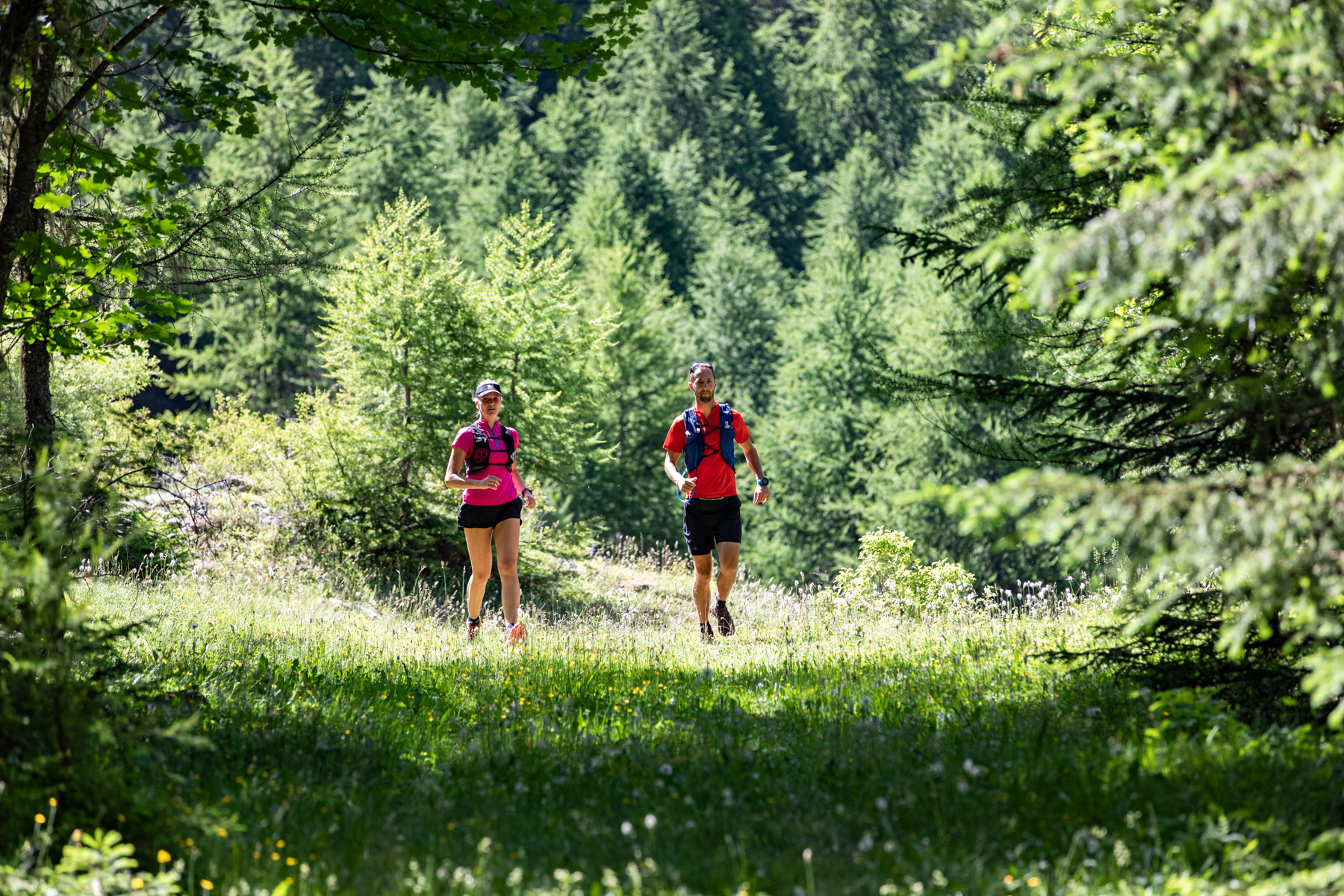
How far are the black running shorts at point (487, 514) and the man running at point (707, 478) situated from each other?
1.39m

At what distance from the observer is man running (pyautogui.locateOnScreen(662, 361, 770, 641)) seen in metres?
8.23

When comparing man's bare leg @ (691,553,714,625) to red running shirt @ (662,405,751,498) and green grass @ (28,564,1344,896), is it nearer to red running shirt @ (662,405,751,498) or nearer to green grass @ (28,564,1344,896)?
red running shirt @ (662,405,751,498)

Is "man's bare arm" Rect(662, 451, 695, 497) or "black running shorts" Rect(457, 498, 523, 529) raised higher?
"man's bare arm" Rect(662, 451, 695, 497)

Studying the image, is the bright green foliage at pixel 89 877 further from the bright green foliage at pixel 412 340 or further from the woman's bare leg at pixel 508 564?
the bright green foliage at pixel 412 340

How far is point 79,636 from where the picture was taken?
144 inches

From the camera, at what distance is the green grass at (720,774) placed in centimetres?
339

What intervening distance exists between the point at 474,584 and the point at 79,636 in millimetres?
4738

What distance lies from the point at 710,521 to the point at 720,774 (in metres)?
4.16

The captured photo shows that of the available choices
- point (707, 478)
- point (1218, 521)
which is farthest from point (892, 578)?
point (1218, 521)

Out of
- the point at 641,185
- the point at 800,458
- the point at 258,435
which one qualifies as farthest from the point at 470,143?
the point at 258,435

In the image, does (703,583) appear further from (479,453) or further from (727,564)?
(479,453)

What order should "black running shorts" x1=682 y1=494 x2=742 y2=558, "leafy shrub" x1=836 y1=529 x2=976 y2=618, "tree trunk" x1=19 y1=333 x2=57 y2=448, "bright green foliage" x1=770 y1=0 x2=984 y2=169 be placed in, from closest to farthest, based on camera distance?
"tree trunk" x1=19 y1=333 x2=57 y2=448 → "black running shorts" x1=682 y1=494 x2=742 y2=558 → "leafy shrub" x1=836 y1=529 x2=976 y2=618 → "bright green foliage" x1=770 y1=0 x2=984 y2=169

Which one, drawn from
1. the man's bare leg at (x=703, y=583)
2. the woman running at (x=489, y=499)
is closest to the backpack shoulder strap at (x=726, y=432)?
the man's bare leg at (x=703, y=583)

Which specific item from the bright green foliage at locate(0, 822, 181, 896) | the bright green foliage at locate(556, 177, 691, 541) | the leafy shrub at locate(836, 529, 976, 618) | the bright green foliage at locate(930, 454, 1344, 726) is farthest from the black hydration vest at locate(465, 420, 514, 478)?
the bright green foliage at locate(556, 177, 691, 541)
